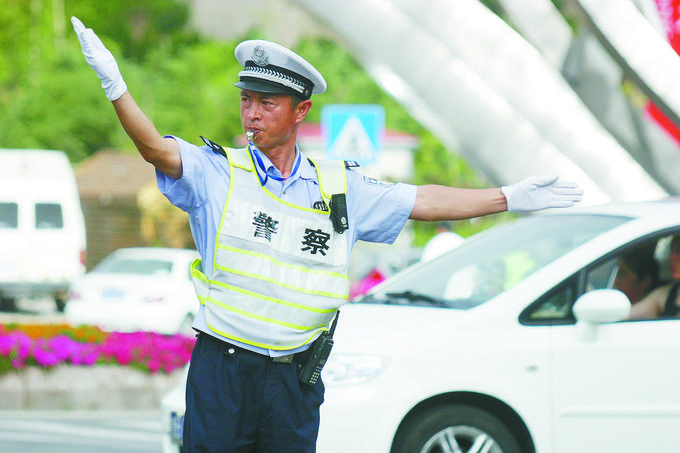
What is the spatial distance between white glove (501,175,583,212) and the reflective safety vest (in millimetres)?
546

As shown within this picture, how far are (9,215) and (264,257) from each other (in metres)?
18.7

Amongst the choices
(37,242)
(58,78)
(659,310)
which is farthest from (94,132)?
(659,310)

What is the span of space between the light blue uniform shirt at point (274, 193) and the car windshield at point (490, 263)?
1995 millimetres

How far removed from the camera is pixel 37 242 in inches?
833

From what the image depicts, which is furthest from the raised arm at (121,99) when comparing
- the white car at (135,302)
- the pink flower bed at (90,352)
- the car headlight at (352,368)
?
the white car at (135,302)

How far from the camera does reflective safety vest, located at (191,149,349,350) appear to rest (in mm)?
3404

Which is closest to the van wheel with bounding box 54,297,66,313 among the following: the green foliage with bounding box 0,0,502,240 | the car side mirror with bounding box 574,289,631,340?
the green foliage with bounding box 0,0,502,240

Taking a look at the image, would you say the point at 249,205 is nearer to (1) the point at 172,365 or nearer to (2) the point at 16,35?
(1) the point at 172,365

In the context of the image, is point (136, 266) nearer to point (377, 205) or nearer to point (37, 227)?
point (37, 227)

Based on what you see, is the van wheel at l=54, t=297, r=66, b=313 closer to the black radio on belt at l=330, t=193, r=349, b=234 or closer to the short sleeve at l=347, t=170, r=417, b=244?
the short sleeve at l=347, t=170, r=417, b=244

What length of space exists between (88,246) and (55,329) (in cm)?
2980

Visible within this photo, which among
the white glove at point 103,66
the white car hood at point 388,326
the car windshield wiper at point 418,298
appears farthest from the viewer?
the car windshield wiper at point 418,298

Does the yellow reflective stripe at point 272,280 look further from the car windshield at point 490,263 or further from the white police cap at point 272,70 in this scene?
the car windshield at point 490,263

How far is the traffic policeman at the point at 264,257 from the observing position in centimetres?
340
